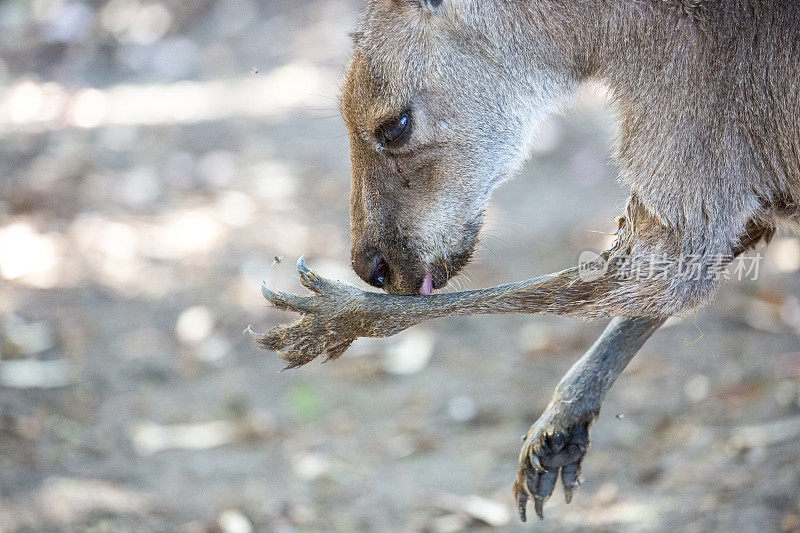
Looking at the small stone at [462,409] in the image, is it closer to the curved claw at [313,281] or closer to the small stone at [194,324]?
the small stone at [194,324]

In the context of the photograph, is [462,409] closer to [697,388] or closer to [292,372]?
[292,372]

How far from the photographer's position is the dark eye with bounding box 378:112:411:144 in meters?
2.90

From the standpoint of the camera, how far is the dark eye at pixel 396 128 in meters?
2.90

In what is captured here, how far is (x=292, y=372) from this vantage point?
4.98m

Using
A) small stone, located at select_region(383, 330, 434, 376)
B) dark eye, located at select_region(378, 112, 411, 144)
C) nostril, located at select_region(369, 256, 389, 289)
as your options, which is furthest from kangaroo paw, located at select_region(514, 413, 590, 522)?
small stone, located at select_region(383, 330, 434, 376)

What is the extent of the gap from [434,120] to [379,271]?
1.76 ft

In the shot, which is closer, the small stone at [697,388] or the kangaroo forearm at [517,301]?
the kangaroo forearm at [517,301]

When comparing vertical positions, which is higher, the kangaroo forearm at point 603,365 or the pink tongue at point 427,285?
the pink tongue at point 427,285

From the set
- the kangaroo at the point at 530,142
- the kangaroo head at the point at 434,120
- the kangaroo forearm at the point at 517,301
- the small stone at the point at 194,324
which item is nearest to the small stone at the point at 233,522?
the kangaroo at the point at 530,142

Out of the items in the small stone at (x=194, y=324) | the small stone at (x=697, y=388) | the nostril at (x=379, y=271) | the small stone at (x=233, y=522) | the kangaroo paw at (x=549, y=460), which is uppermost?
the small stone at (x=194, y=324)

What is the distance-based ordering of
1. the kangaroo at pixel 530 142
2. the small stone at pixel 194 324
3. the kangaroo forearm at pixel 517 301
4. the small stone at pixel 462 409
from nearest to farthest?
the kangaroo at pixel 530 142
the kangaroo forearm at pixel 517 301
the small stone at pixel 462 409
the small stone at pixel 194 324

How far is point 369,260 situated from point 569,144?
4.37 meters

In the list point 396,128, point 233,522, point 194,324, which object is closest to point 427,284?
point 396,128

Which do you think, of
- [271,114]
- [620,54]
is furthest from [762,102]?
[271,114]
